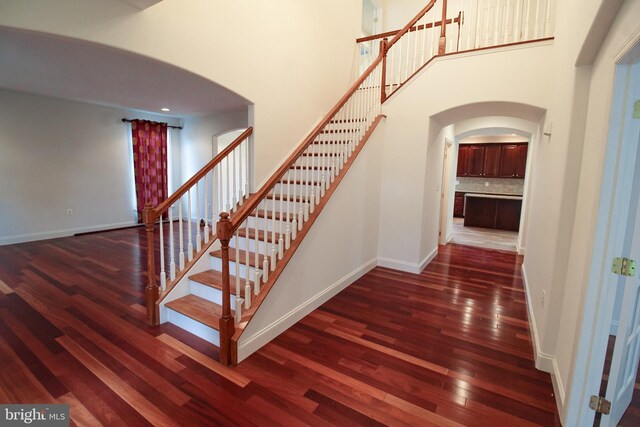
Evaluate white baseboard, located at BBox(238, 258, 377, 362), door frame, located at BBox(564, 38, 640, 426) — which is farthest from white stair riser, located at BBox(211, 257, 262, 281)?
door frame, located at BBox(564, 38, 640, 426)

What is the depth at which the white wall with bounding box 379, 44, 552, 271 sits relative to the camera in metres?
3.36

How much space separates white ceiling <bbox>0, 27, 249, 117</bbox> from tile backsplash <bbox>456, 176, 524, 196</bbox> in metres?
7.53

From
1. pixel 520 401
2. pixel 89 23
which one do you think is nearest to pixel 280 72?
pixel 89 23

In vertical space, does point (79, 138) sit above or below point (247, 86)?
below

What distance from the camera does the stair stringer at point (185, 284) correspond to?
2.72 m

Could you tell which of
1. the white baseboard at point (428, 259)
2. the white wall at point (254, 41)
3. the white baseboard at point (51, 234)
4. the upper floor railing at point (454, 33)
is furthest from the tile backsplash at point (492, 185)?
the white baseboard at point (51, 234)

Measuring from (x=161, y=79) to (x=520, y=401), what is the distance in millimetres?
4702

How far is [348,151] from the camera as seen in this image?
3498mm

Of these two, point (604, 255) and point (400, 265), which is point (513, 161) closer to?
point (400, 265)

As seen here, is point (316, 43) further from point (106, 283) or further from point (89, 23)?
point (106, 283)

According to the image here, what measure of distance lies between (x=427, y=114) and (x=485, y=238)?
13.9 ft

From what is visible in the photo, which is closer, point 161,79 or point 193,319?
point 193,319

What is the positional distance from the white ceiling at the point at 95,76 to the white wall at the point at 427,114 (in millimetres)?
2231

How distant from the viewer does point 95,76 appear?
12.2 ft
